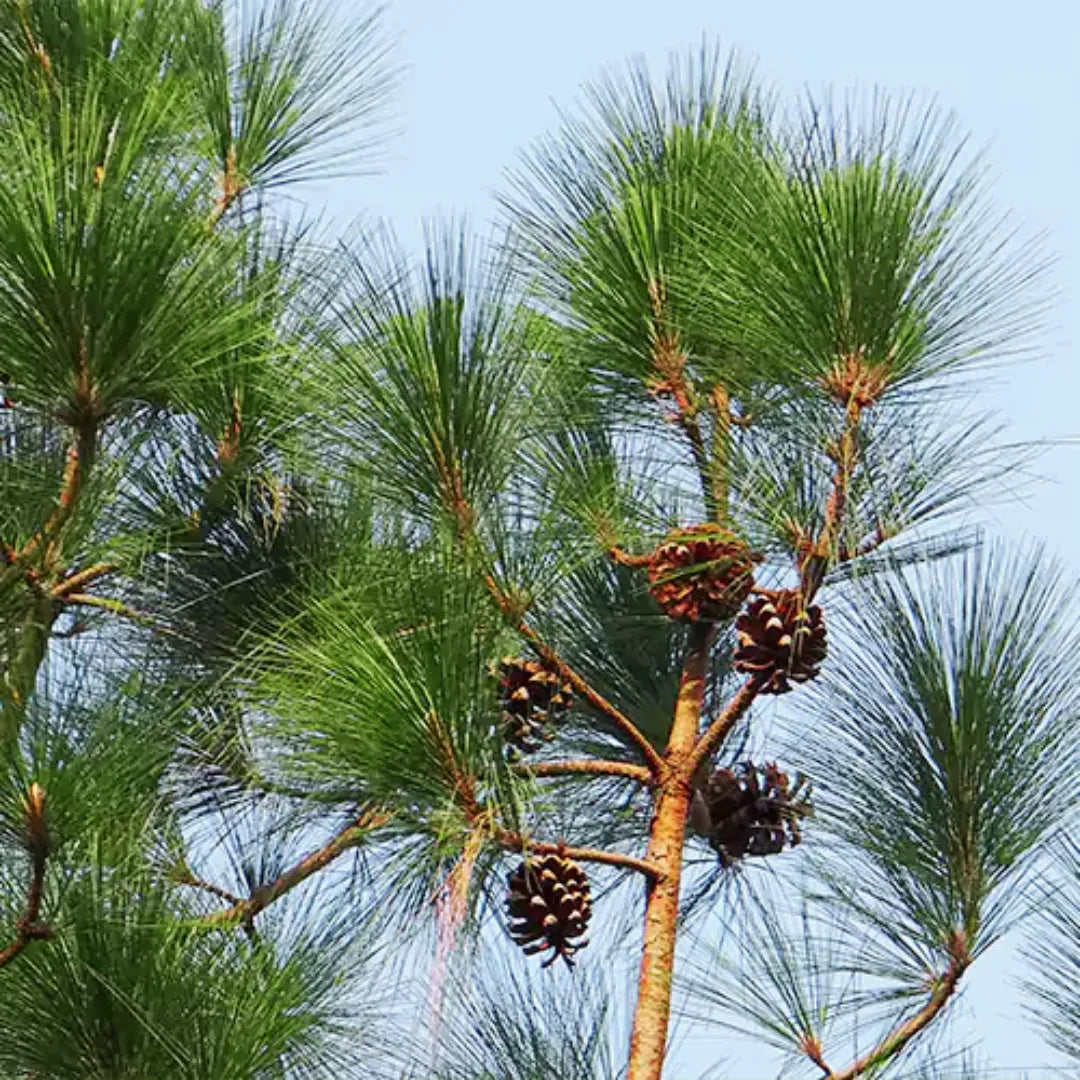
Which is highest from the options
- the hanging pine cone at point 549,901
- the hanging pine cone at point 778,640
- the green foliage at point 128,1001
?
the hanging pine cone at point 778,640

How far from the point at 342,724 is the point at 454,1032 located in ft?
1.13

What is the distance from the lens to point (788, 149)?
8.03ft

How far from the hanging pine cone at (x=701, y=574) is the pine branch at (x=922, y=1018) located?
1.08ft

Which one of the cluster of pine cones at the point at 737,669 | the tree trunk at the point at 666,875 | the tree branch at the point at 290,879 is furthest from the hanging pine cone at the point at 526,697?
the tree branch at the point at 290,879

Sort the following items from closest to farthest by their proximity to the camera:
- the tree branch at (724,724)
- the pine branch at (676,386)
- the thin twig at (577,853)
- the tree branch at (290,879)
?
1. the thin twig at (577,853)
2. the tree branch at (724,724)
3. the pine branch at (676,386)
4. the tree branch at (290,879)

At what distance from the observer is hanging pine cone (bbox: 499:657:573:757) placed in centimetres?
234

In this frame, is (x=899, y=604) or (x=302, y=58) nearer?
(x=899, y=604)

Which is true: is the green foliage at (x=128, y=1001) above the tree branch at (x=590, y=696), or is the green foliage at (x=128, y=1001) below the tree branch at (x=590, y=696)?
below

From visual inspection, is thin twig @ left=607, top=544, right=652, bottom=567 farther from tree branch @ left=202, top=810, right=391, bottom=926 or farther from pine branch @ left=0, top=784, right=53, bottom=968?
pine branch @ left=0, top=784, right=53, bottom=968

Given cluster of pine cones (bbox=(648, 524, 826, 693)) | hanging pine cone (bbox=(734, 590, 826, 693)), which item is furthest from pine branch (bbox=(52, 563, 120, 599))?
hanging pine cone (bbox=(734, 590, 826, 693))

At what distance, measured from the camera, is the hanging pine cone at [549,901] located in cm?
222

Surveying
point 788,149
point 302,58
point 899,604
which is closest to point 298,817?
point 899,604

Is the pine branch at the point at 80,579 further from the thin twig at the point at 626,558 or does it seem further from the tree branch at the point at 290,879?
the thin twig at the point at 626,558

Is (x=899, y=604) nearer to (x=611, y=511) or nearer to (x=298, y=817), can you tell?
(x=611, y=511)
